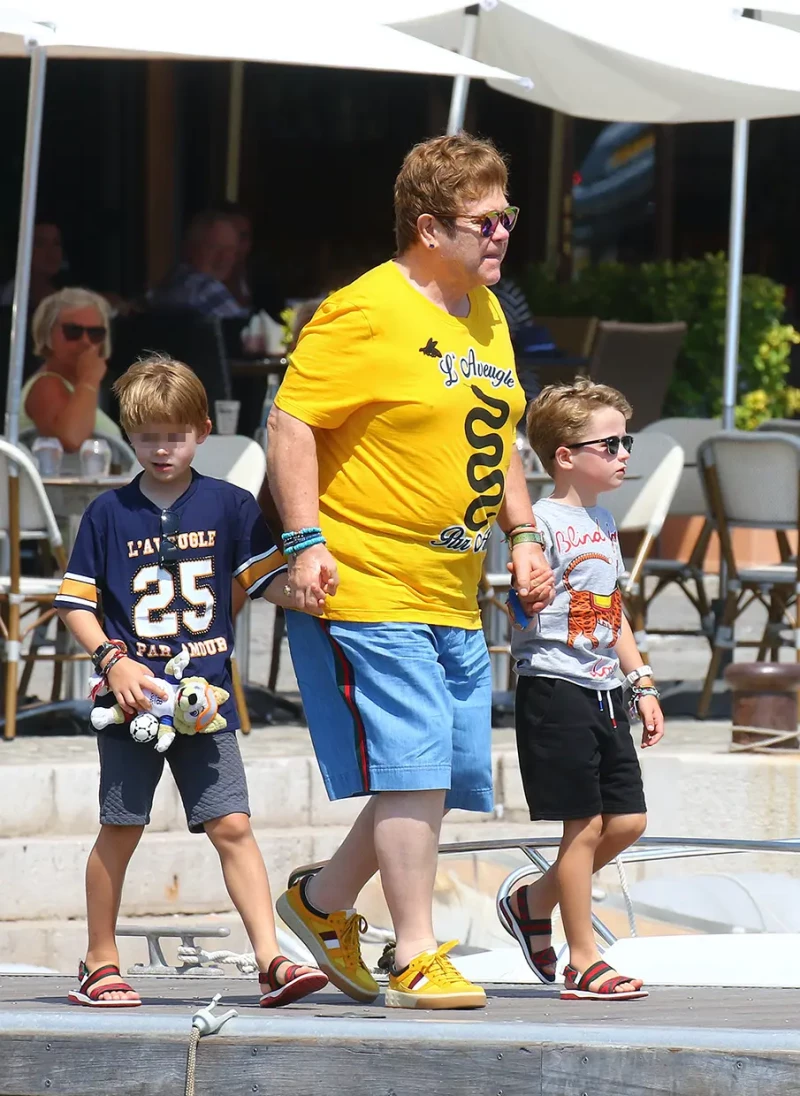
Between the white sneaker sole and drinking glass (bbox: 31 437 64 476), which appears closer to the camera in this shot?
the white sneaker sole

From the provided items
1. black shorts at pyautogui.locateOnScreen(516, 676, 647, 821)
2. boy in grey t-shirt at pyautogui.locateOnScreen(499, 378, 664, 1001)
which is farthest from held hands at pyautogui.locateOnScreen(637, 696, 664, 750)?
black shorts at pyautogui.locateOnScreen(516, 676, 647, 821)

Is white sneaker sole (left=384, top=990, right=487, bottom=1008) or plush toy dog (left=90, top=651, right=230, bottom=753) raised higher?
plush toy dog (left=90, top=651, right=230, bottom=753)

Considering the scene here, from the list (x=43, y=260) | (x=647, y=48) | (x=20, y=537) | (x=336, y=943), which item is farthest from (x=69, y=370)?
(x=336, y=943)

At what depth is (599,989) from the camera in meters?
4.07

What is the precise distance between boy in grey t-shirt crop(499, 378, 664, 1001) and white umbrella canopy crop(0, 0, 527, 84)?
10.1 feet

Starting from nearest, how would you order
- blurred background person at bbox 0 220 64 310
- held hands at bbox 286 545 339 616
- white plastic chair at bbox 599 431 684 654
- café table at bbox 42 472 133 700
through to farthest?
held hands at bbox 286 545 339 616
café table at bbox 42 472 133 700
white plastic chair at bbox 599 431 684 654
blurred background person at bbox 0 220 64 310

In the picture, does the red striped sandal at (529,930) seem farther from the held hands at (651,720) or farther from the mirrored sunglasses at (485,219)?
the mirrored sunglasses at (485,219)

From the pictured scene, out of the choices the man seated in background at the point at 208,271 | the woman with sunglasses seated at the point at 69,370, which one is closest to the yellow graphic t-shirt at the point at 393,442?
the woman with sunglasses seated at the point at 69,370

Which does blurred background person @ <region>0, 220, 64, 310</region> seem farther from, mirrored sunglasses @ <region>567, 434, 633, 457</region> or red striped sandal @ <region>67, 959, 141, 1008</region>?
red striped sandal @ <region>67, 959, 141, 1008</region>

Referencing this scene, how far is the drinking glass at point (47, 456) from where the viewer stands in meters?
7.27

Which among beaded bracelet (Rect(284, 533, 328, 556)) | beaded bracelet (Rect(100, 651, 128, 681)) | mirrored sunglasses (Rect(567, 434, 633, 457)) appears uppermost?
mirrored sunglasses (Rect(567, 434, 633, 457))

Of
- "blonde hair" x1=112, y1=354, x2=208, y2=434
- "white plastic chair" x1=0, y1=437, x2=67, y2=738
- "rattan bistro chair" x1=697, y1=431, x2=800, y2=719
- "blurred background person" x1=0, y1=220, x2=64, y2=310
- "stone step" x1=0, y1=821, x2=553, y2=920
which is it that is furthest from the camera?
"blurred background person" x1=0, y1=220, x2=64, y2=310

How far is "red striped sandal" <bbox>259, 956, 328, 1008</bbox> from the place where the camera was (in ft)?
12.4

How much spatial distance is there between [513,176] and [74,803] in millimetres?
9531
